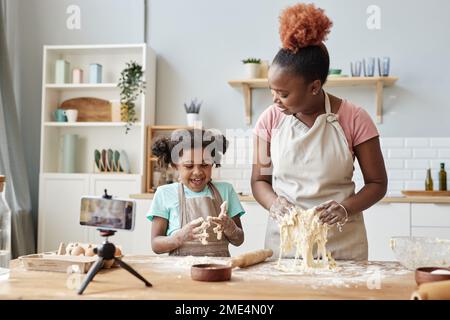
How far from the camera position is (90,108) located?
5.04 m

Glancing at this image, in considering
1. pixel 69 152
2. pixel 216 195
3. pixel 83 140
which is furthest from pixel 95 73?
pixel 216 195

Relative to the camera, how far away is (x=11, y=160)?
4.66 m

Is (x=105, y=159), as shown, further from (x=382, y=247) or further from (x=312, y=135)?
(x=312, y=135)

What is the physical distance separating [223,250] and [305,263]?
0.50 meters

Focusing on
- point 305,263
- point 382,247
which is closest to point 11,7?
point 382,247

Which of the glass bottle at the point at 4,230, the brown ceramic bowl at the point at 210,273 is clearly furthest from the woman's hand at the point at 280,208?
the glass bottle at the point at 4,230

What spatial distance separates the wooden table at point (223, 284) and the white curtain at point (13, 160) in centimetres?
302

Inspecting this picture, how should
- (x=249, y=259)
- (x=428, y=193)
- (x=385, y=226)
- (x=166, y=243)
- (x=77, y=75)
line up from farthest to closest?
1. (x=77, y=75)
2. (x=428, y=193)
3. (x=385, y=226)
4. (x=166, y=243)
5. (x=249, y=259)

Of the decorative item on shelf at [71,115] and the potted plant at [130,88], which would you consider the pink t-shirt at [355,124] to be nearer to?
the potted plant at [130,88]

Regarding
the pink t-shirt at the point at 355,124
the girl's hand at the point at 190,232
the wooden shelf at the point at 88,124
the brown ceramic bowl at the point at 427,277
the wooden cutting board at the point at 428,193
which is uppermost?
the wooden shelf at the point at 88,124

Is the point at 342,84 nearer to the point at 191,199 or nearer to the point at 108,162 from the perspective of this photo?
the point at 108,162

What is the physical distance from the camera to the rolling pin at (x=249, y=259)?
171cm

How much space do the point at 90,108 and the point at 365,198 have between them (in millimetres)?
3582

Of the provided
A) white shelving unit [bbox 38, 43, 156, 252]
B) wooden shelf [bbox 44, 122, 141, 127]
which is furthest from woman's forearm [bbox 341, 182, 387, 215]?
wooden shelf [bbox 44, 122, 141, 127]
